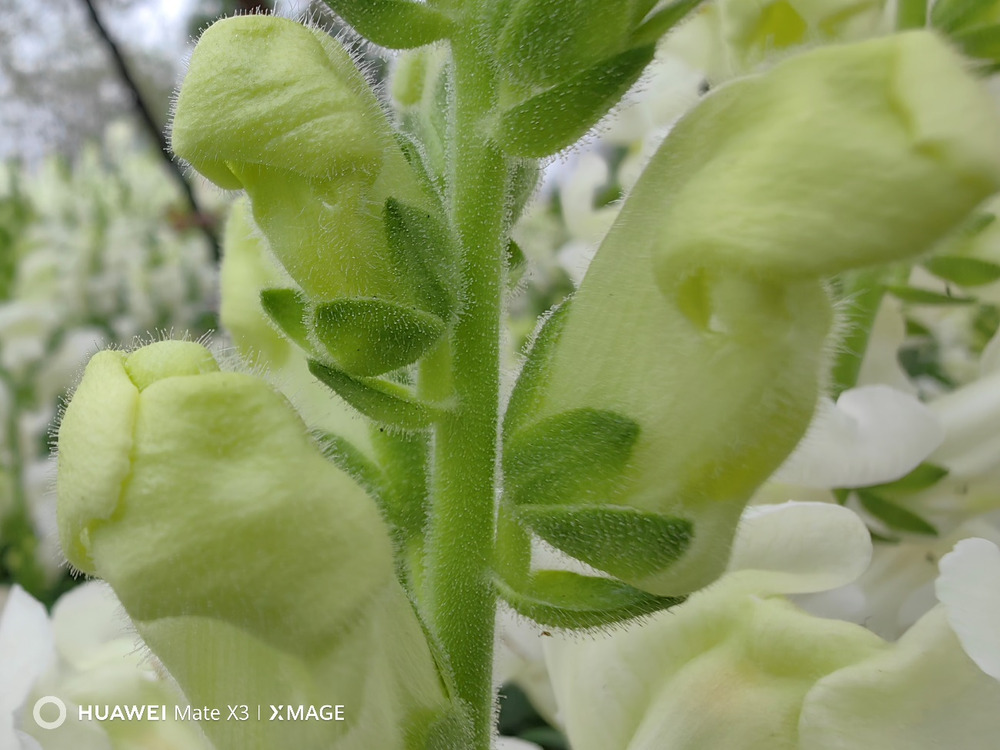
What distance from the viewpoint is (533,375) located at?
0.38 metres

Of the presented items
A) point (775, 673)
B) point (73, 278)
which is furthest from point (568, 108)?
point (73, 278)

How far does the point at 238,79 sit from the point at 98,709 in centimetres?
31

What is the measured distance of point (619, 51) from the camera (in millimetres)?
350

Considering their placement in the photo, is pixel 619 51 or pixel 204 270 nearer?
pixel 619 51

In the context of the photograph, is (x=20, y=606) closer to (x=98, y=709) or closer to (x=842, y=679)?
(x=98, y=709)

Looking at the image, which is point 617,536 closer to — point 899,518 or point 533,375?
point 533,375

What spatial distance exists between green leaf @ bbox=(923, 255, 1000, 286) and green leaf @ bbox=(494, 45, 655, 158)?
398mm

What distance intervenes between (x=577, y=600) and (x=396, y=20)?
0.22 m

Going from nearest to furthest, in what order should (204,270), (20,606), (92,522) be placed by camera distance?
(92,522) < (20,606) < (204,270)

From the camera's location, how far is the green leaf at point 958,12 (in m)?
0.61

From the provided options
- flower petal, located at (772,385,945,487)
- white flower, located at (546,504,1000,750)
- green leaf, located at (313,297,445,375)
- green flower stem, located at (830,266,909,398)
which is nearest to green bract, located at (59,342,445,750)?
green leaf, located at (313,297,445,375)

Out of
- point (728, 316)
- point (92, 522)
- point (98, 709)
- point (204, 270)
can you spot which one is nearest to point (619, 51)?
point (728, 316)

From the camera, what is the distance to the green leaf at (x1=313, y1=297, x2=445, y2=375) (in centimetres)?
34

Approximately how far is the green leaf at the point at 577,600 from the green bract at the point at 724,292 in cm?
2
